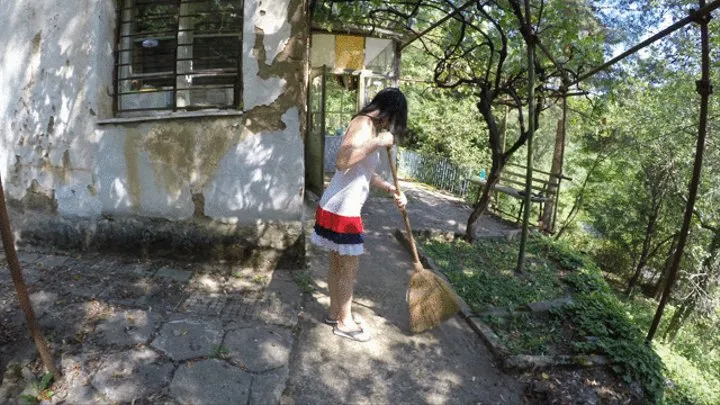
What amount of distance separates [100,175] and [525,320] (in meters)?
4.07

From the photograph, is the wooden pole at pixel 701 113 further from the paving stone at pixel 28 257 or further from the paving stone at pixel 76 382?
the paving stone at pixel 28 257

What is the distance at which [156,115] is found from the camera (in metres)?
3.83

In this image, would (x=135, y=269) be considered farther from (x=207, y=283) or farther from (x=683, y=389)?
(x=683, y=389)

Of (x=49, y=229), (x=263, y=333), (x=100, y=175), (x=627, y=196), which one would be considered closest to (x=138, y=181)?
(x=100, y=175)

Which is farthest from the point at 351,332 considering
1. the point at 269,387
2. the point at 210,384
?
the point at 210,384

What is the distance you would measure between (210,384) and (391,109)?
204cm

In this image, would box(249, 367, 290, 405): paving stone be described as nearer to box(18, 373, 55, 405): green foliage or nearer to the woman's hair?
box(18, 373, 55, 405): green foliage

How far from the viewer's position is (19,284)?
214cm

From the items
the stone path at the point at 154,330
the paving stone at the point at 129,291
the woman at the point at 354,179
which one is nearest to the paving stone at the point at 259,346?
the stone path at the point at 154,330

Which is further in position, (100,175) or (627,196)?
(627,196)

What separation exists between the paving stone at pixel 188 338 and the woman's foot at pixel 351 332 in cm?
86

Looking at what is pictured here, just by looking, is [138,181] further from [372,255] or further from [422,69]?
[422,69]

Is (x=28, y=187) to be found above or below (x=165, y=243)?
above

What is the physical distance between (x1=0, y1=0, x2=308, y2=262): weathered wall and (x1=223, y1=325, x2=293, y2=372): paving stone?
3.96 feet
